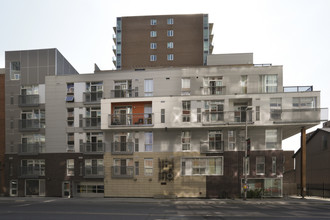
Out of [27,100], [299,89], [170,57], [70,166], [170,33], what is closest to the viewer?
[299,89]

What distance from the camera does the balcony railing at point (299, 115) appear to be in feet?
84.0

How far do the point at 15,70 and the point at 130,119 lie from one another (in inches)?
656

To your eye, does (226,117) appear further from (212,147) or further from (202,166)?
(202,166)

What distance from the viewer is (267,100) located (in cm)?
2661

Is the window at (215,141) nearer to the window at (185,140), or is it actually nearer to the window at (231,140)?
the window at (231,140)

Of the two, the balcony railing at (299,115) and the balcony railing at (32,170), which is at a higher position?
the balcony railing at (299,115)

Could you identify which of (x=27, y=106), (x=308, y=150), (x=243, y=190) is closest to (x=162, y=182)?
(x=243, y=190)

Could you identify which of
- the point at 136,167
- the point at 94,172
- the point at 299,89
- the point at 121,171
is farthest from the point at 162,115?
the point at 299,89

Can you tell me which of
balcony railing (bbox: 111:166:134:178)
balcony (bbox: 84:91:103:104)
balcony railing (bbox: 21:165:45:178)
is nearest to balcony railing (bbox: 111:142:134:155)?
balcony railing (bbox: 111:166:134:178)

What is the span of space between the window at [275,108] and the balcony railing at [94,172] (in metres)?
20.0

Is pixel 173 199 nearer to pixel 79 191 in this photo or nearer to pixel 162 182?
pixel 162 182

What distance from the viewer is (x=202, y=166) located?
2748 cm

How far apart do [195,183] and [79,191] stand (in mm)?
13839

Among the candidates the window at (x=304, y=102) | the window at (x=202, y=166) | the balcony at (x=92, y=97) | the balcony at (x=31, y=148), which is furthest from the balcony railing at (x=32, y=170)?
the window at (x=304, y=102)
